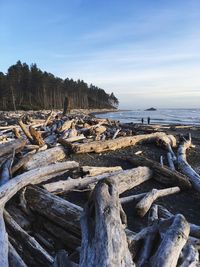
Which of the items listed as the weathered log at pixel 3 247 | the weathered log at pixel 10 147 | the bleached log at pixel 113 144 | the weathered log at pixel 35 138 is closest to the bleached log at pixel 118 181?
the weathered log at pixel 3 247

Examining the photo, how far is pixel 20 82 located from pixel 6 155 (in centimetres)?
7237

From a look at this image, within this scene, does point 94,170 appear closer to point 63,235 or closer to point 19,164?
point 19,164

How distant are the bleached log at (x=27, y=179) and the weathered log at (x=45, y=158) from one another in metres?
0.75

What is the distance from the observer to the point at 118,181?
24.1 feet

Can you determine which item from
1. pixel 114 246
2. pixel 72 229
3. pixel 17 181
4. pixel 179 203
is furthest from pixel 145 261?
pixel 179 203

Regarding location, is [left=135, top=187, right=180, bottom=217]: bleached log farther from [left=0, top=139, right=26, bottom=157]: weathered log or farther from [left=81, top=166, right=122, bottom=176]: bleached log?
[left=0, top=139, right=26, bottom=157]: weathered log

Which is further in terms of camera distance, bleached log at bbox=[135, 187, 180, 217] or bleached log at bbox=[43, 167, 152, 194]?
bleached log at bbox=[43, 167, 152, 194]

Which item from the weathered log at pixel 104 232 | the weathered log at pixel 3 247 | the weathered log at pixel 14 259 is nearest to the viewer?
the weathered log at pixel 104 232

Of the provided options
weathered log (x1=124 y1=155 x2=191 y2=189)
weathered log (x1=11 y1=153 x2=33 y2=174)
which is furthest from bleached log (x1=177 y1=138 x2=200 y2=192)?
weathered log (x1=11 y1=153 x2=33 y2=174)

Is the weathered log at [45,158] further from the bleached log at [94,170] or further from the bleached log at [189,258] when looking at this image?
the bleached log at [189,258]

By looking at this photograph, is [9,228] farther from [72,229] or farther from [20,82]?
[20,82]

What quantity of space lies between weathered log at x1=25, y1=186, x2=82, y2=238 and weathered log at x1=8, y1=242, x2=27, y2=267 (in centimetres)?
95

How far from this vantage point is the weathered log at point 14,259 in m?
3.93

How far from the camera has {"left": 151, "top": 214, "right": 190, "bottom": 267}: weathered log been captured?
3.38 meters
